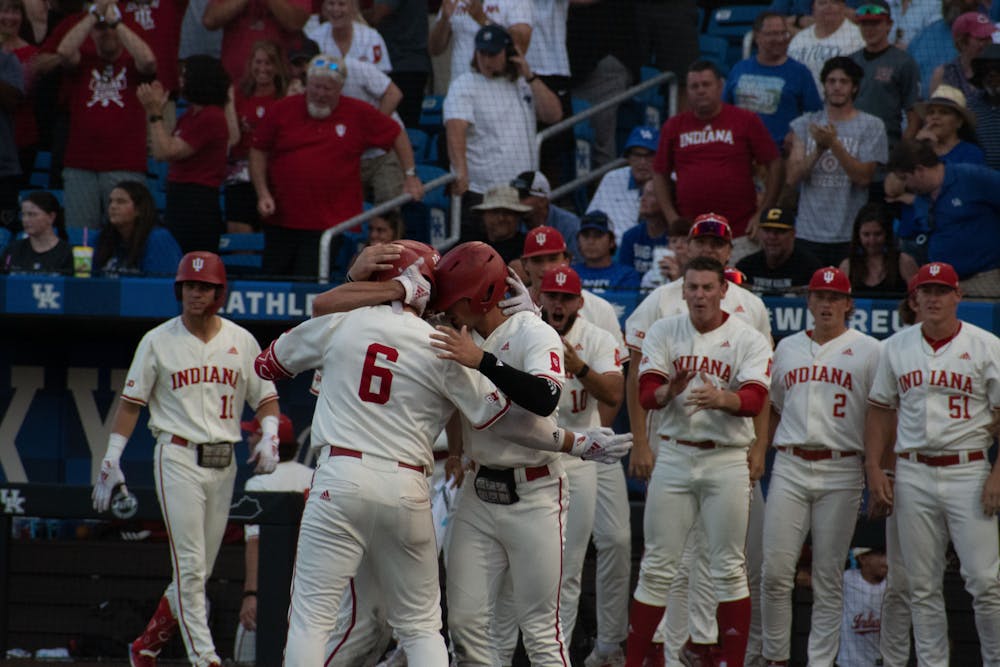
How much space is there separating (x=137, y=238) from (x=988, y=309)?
482 centimetres

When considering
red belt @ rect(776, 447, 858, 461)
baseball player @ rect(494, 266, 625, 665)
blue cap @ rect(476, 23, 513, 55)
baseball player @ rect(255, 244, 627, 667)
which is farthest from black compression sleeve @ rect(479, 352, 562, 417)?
blue cap @ rect(476, 23, 513, 55)

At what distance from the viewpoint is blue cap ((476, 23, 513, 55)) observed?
9.62m

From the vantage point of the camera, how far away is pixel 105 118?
9.62 m

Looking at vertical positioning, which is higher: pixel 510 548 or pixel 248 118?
pixel 248 118

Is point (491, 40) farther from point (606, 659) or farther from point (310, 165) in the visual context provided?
point (606, 659)

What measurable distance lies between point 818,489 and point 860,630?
1122 mm

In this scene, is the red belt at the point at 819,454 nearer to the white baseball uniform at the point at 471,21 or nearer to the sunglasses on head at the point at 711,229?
the sunglasses on head at the point at 711,229

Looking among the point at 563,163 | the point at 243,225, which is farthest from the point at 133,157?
the point at 563,163

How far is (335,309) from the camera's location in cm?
483

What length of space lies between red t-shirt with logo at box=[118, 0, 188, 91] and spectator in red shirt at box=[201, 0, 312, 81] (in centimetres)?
28

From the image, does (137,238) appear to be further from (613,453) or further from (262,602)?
(613,453)

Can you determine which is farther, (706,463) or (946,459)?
(946,459)

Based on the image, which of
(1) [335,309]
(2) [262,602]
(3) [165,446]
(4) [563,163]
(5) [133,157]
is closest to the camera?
(1) [335,309]

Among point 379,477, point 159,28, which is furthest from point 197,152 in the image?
point 379,477
